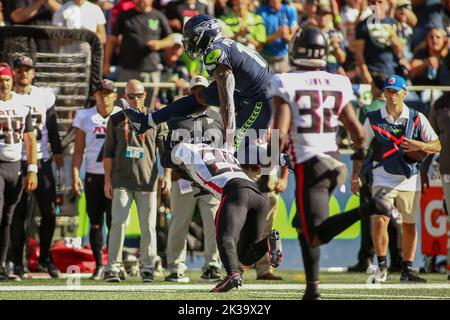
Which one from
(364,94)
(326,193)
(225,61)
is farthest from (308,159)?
(364,94)

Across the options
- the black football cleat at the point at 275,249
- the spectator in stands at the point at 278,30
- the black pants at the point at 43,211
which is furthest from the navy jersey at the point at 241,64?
the spectator in stands at the point at 278,30

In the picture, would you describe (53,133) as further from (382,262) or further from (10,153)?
(382,262)


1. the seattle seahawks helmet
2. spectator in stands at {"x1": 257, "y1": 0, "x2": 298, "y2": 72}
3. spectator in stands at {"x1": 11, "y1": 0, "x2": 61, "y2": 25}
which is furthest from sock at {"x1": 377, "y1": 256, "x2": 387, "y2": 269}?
spectator in stands at {"x1": 11, "y1": 0, "x2": 61, "y2": 25}

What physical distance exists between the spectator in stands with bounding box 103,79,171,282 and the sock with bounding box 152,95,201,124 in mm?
1765

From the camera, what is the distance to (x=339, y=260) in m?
15.2

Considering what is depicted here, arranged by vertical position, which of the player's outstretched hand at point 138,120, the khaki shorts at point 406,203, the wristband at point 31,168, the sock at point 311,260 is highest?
the player's outstretched hand at point 138,120

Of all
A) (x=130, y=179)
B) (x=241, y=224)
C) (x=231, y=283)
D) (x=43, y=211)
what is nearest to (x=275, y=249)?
(x=241, y=224)

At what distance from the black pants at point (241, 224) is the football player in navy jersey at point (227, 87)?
2.19 ft

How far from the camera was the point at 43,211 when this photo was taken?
13055 mm

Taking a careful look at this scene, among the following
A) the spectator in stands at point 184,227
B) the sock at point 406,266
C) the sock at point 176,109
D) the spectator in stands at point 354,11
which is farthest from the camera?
the spectator in stands at point 354,11

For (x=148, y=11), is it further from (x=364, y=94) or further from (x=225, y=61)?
(x=225, y=61)

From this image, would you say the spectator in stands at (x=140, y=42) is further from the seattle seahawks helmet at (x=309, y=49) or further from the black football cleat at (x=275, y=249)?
the seattle seahawks helmet at (x=309, y=49)

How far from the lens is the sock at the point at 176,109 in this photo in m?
10.4

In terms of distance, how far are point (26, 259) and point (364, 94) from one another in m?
4.92
